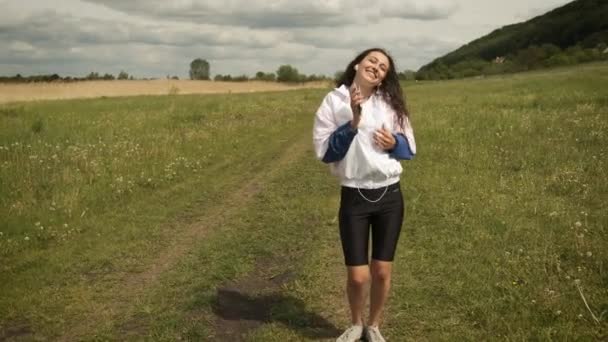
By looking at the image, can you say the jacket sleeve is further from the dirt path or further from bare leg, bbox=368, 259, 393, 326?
the dirt path

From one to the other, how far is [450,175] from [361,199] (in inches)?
318

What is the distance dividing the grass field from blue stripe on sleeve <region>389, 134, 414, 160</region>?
2055mm

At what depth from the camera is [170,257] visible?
342 inches

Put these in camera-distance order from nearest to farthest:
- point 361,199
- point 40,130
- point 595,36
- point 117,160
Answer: point 361,199, point 117,160, point 40,130, point 595,36

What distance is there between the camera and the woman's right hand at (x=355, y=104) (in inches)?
181

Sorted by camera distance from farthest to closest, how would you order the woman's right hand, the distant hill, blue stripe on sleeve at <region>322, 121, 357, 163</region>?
the distant hill → blue stripe on sleeve at <region>322, 121, 357, 163</region> → the woman's right hand

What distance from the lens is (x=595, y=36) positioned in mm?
155875

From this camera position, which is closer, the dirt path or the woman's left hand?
the woman's left hand

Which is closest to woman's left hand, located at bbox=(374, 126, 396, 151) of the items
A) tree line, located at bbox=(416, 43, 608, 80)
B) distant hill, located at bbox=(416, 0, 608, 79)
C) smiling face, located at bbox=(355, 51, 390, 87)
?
smiling face, located at bbox=(355, 51, 390, 87)

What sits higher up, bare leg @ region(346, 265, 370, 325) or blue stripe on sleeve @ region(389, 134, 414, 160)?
blue stripe on sleeve @ region(389, 134, 414, 160)

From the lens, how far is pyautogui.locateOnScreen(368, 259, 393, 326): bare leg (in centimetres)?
542

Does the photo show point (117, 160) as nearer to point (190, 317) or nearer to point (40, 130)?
point (40, 130)

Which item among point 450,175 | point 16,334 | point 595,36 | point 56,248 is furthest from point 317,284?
point 595,36

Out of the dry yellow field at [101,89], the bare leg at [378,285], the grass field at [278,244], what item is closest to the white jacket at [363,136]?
the bare leg at [378,285]
